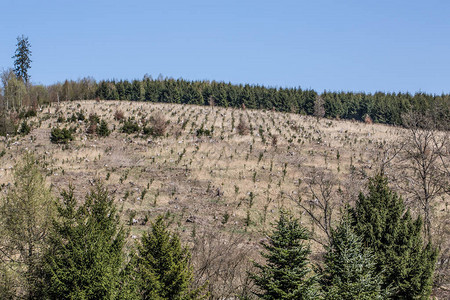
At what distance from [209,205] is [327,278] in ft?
52.2

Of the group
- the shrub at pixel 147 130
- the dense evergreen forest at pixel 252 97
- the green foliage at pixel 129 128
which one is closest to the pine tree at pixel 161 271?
the shrub at pixel 147 130

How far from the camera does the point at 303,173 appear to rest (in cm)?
3522

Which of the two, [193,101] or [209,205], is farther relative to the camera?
[193,101]

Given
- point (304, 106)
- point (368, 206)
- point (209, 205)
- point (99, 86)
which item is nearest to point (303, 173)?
point (209, 205)

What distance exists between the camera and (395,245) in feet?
57.5

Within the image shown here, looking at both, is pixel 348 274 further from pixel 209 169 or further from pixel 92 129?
pixel 92 129

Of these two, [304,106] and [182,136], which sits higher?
[304,106]

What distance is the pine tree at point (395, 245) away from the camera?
16484 millimetres

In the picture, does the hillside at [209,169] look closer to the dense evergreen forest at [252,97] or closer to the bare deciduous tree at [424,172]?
the bare deciduous tree at [424,172]

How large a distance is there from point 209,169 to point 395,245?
67.7 ft

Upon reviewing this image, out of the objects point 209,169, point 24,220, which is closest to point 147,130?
point 209,169

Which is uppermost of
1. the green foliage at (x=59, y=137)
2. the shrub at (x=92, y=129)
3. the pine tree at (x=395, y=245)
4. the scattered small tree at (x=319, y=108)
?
the scattered small tree at (x=319, y=108)

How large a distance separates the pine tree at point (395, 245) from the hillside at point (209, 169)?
3.41 metres

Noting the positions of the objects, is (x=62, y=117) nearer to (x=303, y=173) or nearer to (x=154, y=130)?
(x=154, y=130)
